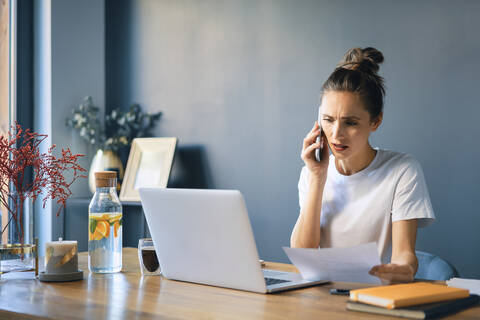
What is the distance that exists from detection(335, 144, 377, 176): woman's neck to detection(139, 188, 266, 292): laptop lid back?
717 millimetres

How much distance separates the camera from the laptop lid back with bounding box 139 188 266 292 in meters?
1.22

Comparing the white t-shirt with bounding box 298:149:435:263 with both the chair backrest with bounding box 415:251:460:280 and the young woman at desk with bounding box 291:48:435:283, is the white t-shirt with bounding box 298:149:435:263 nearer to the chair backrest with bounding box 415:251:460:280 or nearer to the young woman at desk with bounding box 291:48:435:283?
the young woman at desk with bounding box 291:48:435:283

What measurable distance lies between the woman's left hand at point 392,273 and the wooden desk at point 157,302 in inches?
3.5

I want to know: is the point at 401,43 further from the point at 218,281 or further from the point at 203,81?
the point at 218,281

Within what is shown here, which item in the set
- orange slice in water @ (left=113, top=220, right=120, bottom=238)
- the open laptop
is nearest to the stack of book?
the open laptop

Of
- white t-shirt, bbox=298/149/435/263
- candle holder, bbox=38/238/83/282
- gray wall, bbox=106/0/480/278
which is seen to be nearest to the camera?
candle holder, bbox=38/238/83/282

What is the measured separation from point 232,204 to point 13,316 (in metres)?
0.52

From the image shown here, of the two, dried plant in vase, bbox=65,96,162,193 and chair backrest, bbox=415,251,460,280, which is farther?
dried plant in vase, bbox=65,96,162,193

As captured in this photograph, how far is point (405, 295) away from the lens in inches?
41.3

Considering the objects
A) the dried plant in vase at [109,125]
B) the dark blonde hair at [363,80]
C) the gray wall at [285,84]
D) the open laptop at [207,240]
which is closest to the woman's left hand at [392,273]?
the open laptop at [207,240]

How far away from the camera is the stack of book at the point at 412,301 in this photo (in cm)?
102

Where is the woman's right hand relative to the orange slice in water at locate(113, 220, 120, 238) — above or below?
above

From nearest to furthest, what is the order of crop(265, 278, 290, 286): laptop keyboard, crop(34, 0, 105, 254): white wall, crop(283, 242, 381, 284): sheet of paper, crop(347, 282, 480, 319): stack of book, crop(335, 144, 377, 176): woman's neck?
crop(347, 282, 480, 319): stack of book, crop(283, 242, 381, 284): sheet of paper, crop(265, 278, 290, 286): laptop keyboard, crop(335, 144, 377, 176): woman's neck, crop(34, 0, 105, 254): white wall

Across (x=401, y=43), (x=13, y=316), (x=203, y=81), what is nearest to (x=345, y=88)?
(x=401, y=43)
